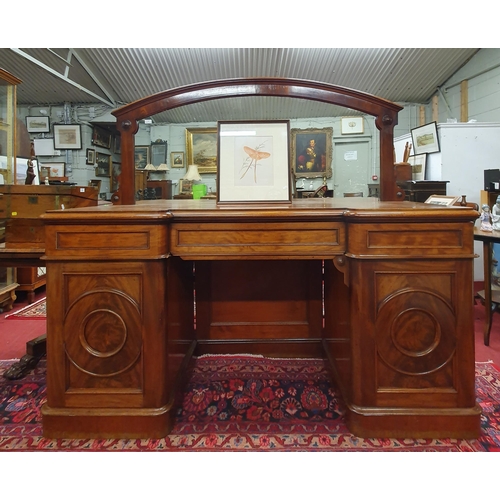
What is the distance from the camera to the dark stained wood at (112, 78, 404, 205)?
67.6 inches

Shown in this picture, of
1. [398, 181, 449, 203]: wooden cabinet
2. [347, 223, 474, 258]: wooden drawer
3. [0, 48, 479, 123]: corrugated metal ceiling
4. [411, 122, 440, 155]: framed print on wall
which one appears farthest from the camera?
[0, 48, 479, 123]: corrugated metal ceiling

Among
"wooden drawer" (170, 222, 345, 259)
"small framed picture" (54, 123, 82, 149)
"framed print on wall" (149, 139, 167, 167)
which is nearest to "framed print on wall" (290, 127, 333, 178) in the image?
"framed print on wall" (149, 139, 167, 167)

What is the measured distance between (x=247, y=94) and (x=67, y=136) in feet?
22.6

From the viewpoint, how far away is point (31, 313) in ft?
10.1

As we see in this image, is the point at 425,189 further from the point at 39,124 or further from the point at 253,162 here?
the point at 39,124

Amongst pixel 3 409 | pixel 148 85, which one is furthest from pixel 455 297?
pixel 148 85

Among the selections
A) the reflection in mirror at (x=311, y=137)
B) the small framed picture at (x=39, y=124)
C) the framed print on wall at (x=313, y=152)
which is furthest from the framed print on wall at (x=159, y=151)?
the framed print on wall at (x=313, y=152)

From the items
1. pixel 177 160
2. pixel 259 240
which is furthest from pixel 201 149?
pixel 259 240

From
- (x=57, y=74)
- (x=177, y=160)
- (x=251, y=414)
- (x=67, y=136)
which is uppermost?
(x=57, y=74)

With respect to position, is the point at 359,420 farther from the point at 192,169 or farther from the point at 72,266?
the point at 192,169

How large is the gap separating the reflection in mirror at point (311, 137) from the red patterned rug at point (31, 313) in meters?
5.07

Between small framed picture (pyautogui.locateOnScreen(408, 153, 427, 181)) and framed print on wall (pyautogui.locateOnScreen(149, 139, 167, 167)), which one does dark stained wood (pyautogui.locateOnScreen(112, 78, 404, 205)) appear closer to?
small framed picture (pyautogui.locateOnScreen(408, 153, 427, 181))

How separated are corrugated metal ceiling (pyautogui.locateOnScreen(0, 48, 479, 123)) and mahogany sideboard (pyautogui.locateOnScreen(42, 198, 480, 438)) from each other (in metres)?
4.45

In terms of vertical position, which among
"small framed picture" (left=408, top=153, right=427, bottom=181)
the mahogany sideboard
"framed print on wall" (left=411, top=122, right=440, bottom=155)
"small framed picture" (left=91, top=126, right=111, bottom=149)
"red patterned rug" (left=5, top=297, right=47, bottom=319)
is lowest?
"red patterned rug" (left=5, top=297, right=47, bottom=319)
